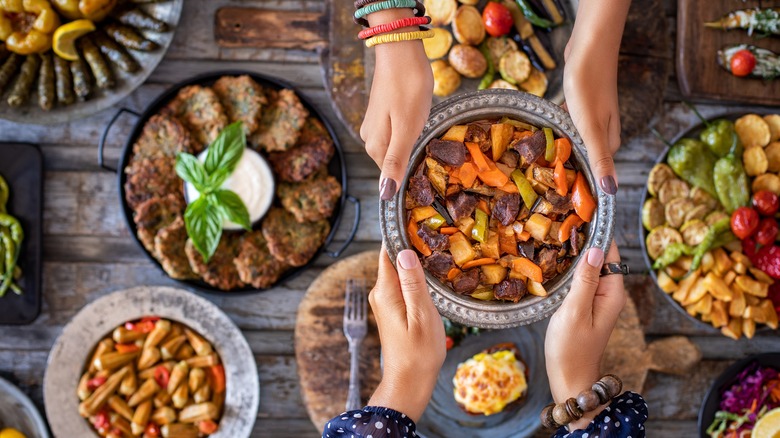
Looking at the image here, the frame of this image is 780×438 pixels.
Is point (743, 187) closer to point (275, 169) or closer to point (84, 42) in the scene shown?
point (275, 169)

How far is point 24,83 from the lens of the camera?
9.53 feet

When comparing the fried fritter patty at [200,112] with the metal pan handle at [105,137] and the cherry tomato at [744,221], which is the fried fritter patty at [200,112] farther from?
the cherry tomato at [744,221]

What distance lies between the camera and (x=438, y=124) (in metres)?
2.03

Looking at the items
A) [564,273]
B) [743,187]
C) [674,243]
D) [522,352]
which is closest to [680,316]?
[674,243]

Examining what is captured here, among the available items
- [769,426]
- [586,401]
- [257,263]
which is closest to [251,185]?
[257,263]

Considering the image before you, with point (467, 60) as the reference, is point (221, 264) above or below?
below

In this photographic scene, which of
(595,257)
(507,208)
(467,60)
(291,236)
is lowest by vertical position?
(291,236)

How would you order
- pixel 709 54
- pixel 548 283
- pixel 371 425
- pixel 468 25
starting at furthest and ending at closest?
1. pixel 709 54
2. pixel 468 25
3. pixel 548 283
4. pixel 371 425

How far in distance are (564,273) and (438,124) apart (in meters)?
0.65

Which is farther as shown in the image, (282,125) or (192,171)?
(282,125)

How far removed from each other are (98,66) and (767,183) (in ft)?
10.8

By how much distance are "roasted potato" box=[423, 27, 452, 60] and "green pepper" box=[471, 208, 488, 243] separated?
3.96 ft

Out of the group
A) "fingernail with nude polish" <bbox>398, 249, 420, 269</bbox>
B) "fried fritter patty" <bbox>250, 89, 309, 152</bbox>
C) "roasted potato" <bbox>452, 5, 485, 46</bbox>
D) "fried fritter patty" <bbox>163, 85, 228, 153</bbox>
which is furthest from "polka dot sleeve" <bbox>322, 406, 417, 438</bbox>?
"roasted potato" <bbox>452, 5, 485, 46</bbox>

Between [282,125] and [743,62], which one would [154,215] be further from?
[743,62]
